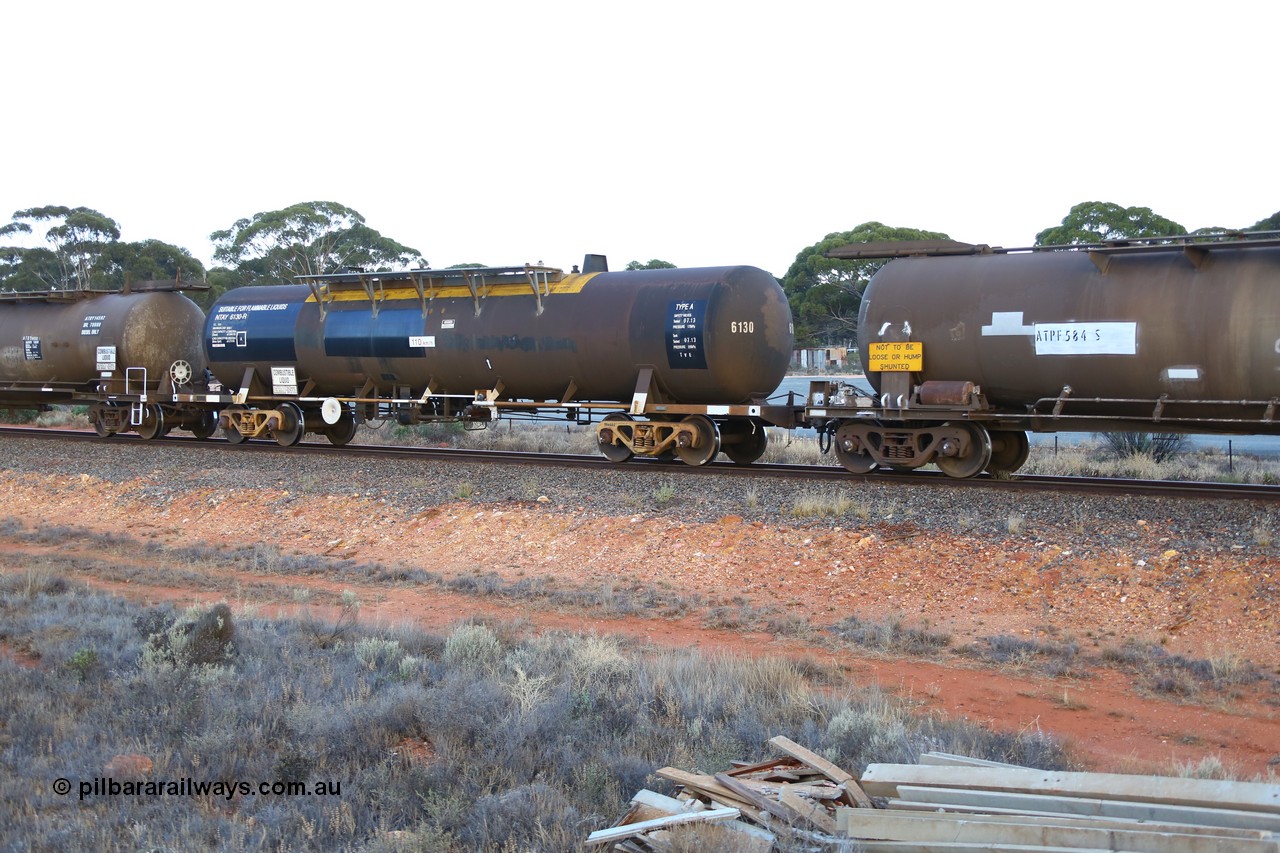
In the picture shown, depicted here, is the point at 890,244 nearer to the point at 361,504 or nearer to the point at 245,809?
the point at 361,504

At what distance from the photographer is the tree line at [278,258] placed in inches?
2195

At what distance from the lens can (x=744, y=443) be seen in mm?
19469

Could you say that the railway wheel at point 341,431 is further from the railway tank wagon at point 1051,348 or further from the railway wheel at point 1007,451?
the railway wheel at point 1007,451

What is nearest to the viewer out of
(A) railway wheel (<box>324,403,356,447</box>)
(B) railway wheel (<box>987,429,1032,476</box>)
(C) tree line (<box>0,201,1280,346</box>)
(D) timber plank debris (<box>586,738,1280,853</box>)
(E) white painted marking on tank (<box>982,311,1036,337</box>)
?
(D) timber plank debris (<box>586,738,1280,853</box>)

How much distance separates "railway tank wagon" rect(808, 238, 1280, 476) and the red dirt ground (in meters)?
1.98

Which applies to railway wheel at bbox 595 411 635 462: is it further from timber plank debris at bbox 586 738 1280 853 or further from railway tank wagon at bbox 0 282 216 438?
timber plank debris at bbox 586 738 1280 853

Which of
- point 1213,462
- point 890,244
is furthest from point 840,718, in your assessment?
point 1213,462

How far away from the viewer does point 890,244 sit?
16391 mm

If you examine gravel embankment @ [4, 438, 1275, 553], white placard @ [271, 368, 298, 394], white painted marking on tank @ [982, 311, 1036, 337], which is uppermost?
white painted marking on tank @ [982, 311, 1036, 337]

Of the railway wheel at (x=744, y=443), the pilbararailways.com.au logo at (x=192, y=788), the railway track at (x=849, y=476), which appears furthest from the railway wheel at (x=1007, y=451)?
the pilbararailways.com.au logo at (x=192, y=788)

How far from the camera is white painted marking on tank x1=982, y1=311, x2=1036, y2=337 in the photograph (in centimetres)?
1460

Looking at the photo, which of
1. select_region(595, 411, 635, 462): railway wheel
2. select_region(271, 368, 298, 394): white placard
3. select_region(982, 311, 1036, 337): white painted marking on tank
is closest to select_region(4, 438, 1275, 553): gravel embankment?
select_region(595, 411, 635, 462): railway wheel

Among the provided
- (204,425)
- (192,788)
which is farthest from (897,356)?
(204,425)

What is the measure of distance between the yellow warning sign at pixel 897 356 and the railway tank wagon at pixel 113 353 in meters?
16.8
